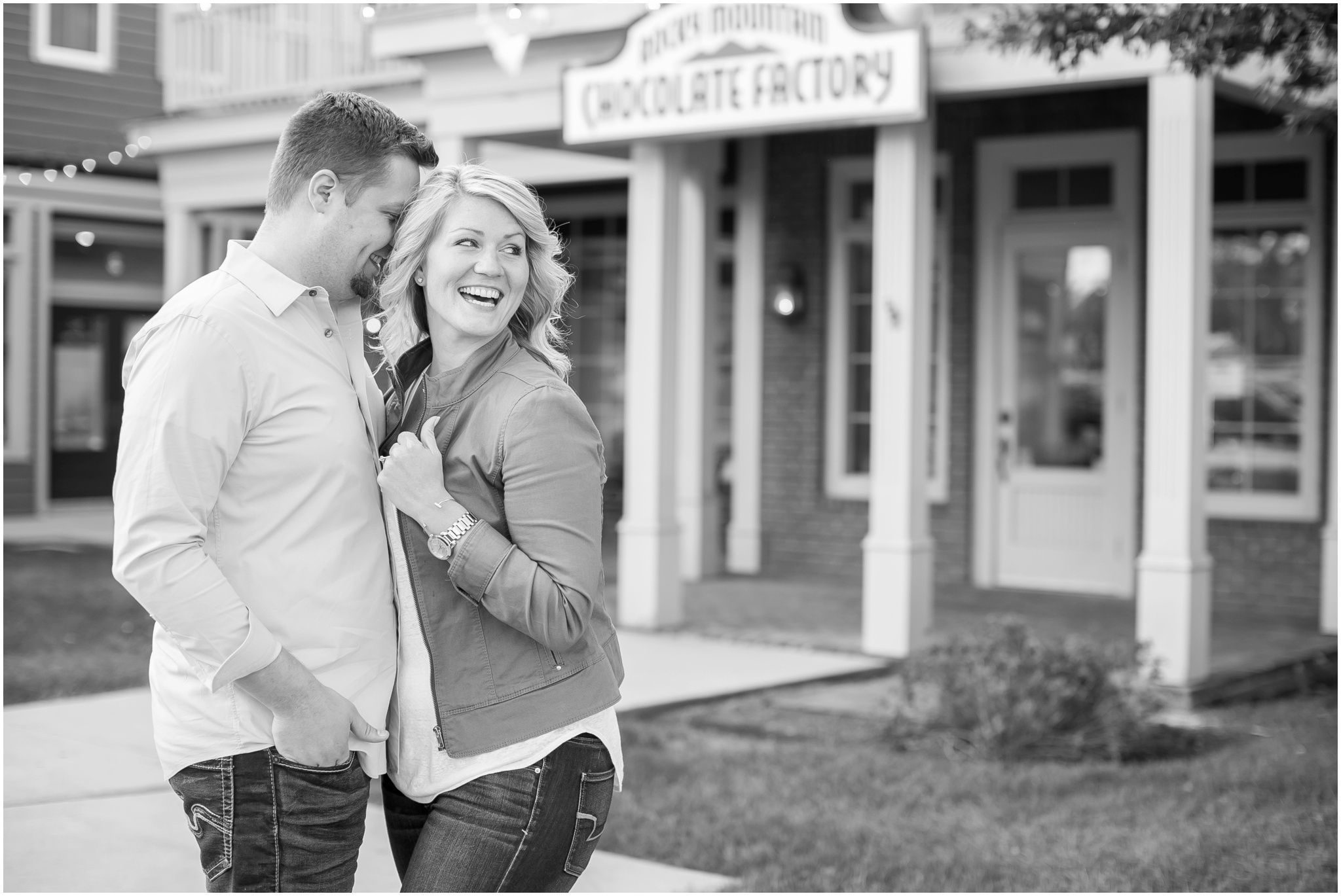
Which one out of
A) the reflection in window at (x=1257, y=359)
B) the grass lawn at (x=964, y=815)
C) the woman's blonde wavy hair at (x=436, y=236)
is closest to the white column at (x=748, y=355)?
the reflection in window at (x=1257, y=359)

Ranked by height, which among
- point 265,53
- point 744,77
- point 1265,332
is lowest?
point 1265,332

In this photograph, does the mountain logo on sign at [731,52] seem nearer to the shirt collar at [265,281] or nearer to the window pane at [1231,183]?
the window pane at [1231,183]

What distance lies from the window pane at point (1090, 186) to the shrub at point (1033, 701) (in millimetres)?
4814

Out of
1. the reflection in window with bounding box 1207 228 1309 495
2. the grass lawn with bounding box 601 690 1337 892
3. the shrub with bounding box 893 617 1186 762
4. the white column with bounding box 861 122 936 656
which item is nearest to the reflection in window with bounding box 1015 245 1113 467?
the reflection in window with bounding box 1207 228 1309 495

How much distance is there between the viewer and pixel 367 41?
12.6 m

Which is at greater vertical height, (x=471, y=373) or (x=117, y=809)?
(x=471, y=373)

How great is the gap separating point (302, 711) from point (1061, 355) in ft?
29.6

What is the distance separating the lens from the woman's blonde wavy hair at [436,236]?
7.61ft

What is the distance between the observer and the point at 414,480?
222 centimetres

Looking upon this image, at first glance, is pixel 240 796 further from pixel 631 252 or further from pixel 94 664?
pixel 631 252

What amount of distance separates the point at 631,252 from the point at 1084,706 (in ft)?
13.3

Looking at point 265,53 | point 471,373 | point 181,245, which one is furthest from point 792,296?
point 471,373

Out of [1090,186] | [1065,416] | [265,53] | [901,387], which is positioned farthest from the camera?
[265,53]

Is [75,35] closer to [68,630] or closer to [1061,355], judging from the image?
[68,630]
